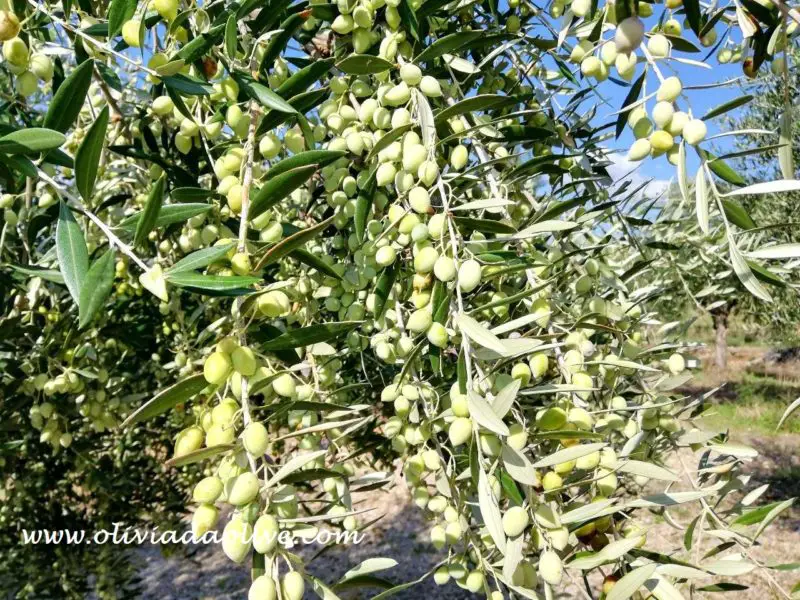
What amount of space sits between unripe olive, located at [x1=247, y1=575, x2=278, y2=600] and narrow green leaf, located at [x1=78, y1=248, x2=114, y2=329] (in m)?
0.25

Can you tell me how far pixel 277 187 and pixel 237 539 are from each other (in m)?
0.30

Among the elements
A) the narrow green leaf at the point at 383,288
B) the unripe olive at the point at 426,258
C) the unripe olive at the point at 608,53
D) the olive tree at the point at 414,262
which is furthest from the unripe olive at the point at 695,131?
the narrow green leaf at the point at 383,288

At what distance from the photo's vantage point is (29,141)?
51cm

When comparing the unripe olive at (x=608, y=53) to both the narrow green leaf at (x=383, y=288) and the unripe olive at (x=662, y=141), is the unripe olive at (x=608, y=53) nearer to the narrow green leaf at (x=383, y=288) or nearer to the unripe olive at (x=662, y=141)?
the unripe olive at (x=662, y=141)

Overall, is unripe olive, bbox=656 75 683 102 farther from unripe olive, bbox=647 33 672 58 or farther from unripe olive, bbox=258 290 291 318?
unripe olive, bbox=258 290 291 318

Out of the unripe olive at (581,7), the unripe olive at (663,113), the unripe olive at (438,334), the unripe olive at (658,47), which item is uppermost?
the unripe olive at (581,7)

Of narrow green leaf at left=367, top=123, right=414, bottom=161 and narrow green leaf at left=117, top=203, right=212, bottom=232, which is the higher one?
narrow green leaf at left=367, top=123, right=414, bottom=161

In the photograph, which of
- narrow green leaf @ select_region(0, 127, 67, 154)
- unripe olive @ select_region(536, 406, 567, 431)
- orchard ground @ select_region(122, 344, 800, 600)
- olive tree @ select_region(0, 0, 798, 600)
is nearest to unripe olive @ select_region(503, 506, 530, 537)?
olive tree @ select_region(0, 0, 798, 600)

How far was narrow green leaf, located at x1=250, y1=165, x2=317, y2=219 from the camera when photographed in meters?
0.53

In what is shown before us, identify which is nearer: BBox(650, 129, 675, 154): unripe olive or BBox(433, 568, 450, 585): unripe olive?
BBox(650, 129, 675, 154): unripe olive

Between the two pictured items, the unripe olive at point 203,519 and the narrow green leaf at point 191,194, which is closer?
the unripe olive at point 203,519

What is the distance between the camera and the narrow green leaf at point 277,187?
0.53 m

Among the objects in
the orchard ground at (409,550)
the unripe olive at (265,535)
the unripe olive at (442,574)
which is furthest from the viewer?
the orchard ground at (409,550)

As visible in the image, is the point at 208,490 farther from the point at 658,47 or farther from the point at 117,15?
the point at 658,47
